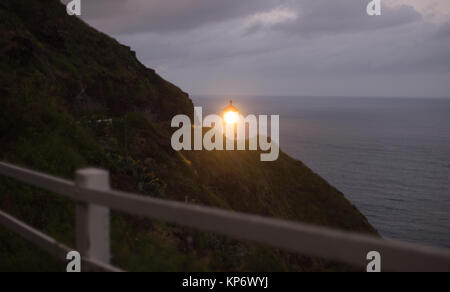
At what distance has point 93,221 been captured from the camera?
3.81 metres

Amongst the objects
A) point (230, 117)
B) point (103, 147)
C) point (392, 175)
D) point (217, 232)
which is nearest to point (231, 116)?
point (230, 117)

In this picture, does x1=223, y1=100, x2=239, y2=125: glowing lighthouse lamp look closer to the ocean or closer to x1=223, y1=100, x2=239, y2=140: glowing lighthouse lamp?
x1=223, y1=100, x2=239, y2=140: glowing lighthouse lamp

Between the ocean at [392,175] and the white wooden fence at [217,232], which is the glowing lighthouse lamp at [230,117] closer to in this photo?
the white wooden fence at [217,232]

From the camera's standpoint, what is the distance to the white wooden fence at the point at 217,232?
7.36 feet

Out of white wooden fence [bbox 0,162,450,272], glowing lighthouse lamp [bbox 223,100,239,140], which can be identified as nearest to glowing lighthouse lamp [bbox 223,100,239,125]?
glowing lighthouse lamp [bbox 223,100,239,140]

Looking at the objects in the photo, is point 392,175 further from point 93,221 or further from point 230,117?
point 93,221

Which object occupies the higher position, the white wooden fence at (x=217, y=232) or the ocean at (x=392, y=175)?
the white wooden fence at (x=217, y=232)

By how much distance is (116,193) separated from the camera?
3523 millimetres

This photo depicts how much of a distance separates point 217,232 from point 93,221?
4.67 ft

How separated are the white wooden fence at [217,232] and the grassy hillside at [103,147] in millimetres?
820

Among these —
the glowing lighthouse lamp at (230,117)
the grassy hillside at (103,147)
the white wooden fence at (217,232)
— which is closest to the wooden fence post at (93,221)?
the white wooden fence at (217,232)
